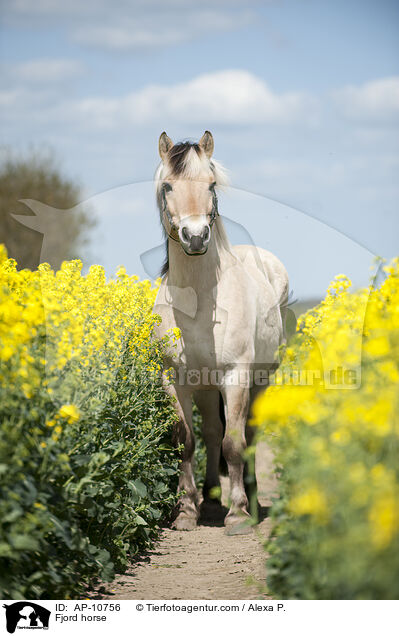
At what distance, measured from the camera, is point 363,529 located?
205cm

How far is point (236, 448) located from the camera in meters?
6.35

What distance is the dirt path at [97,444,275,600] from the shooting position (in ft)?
14.5

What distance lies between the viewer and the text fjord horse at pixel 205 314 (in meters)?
5.72

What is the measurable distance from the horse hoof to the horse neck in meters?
2.14

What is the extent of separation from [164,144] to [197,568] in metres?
3.46

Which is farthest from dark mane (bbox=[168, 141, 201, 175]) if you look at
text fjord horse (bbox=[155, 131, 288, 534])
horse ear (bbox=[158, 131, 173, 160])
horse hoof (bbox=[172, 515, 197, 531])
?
horse hoof (bbox=[172, 515, 197, 531])

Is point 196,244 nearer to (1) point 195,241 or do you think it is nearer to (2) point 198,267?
(1) point 195,241

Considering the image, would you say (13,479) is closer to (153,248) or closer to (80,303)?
(80,303)

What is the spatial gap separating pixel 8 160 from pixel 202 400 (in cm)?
1084

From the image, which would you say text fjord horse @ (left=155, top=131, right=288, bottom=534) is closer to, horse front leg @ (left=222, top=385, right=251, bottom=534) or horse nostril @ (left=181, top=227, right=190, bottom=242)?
horse front leg @ (left=222, top=385, right=251, bottom=534)
